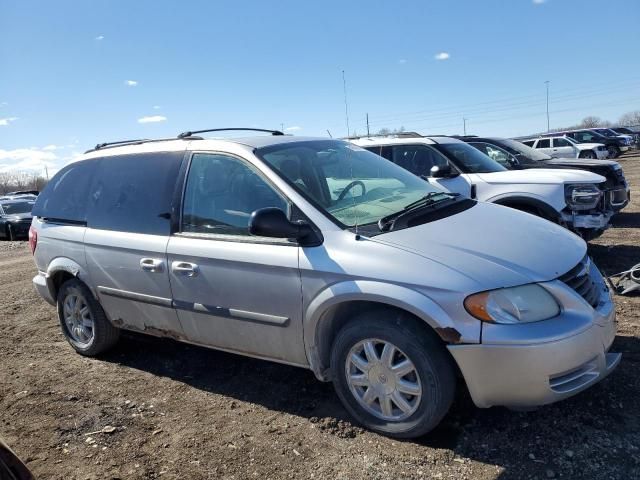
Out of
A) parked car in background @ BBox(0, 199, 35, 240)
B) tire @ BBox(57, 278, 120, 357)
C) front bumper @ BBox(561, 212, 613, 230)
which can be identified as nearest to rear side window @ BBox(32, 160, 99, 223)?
tire @ BBox(57, 278, 120, 357)

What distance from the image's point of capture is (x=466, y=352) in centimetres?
277

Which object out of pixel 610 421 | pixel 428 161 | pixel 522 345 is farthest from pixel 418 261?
pixel 428 161

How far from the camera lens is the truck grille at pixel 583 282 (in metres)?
2.99

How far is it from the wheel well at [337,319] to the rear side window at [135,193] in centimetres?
145

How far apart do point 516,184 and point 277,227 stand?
5.04 metres

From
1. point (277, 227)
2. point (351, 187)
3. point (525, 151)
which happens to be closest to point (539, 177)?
point (525, 151)

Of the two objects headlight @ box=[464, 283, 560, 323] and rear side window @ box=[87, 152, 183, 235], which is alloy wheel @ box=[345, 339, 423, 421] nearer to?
headlight @ box=[464, 283, 560, 323]

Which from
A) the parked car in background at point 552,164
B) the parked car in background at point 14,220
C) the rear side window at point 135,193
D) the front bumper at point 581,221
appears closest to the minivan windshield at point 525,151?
the parked car in background at point 552,164

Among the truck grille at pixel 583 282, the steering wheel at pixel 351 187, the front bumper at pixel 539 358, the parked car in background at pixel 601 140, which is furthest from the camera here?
the parked car in background at pixel 601 140

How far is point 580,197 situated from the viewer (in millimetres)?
6953

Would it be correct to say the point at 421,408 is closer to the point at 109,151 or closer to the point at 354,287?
the point at 354,287

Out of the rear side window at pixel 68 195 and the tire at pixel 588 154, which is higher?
the rear side window at pixel 68 195

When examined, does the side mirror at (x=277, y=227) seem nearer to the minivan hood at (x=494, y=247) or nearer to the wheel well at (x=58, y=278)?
the minivan hood at (x=494, y=247)

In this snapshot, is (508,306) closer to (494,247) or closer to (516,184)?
(494,247)
